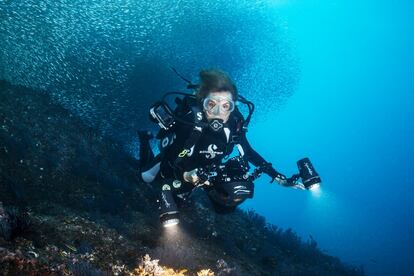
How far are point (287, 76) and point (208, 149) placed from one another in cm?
2144

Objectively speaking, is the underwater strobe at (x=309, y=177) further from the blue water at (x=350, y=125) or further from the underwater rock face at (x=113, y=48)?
the blue water at (x=350, y=125)

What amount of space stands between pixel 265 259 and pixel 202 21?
30.4 feet

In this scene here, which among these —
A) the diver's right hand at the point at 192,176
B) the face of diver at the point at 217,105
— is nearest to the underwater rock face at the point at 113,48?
the face of diver at the point at 217,105

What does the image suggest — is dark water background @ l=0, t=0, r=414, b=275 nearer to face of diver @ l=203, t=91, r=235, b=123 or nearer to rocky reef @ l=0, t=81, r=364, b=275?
rocky reef @ l=0, t=81, r=364, b=275

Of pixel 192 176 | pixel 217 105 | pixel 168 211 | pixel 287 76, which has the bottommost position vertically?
pixel 168 211

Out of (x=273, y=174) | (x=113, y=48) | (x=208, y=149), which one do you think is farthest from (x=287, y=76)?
(x=208, y=149)

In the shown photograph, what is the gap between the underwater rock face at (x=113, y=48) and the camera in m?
8.84

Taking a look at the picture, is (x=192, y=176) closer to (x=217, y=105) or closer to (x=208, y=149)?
(x=208, y=149)

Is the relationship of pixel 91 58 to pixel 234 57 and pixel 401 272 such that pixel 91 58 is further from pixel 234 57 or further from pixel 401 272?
pixel 401 272

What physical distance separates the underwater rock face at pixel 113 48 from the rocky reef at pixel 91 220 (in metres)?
0.84

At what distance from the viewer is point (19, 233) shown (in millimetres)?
3600

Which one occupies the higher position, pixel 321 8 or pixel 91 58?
pixel 321 8

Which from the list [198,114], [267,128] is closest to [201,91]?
[198,114]

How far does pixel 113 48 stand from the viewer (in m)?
10.3
